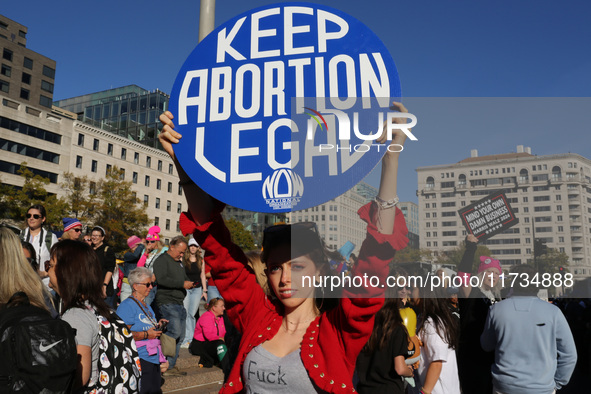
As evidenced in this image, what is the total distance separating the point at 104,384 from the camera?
10.6 feet

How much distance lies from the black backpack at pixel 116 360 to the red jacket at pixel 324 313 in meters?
1.39

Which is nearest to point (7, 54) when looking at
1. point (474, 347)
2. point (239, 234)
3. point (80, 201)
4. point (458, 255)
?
point (80, 201)

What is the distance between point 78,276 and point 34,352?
0.93m

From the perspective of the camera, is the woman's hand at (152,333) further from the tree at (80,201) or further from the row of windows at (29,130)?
the row of windows at (29,130)

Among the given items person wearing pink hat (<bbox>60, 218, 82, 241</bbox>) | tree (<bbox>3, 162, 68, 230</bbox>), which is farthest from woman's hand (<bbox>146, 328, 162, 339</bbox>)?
tree (<bbox>3, 162, 68, 230</bbox>)

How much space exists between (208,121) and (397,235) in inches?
38.0

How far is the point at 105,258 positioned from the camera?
305 inches

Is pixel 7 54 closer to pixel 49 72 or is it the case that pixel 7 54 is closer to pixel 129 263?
pixel 49 72

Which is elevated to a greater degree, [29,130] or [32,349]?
[29,130]

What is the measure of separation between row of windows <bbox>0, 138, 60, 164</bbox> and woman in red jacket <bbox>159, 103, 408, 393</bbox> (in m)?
60.0

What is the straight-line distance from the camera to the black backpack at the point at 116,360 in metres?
3.27

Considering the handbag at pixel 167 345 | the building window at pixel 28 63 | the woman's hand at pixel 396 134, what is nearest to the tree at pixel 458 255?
the woman's hand at pixel 396 134

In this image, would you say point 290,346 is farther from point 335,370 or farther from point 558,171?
point 558,171

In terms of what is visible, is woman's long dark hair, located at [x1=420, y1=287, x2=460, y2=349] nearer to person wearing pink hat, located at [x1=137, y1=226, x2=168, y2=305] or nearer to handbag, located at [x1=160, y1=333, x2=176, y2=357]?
handbag, located at [x1=160, y1=333, x2=176, y2=357]
